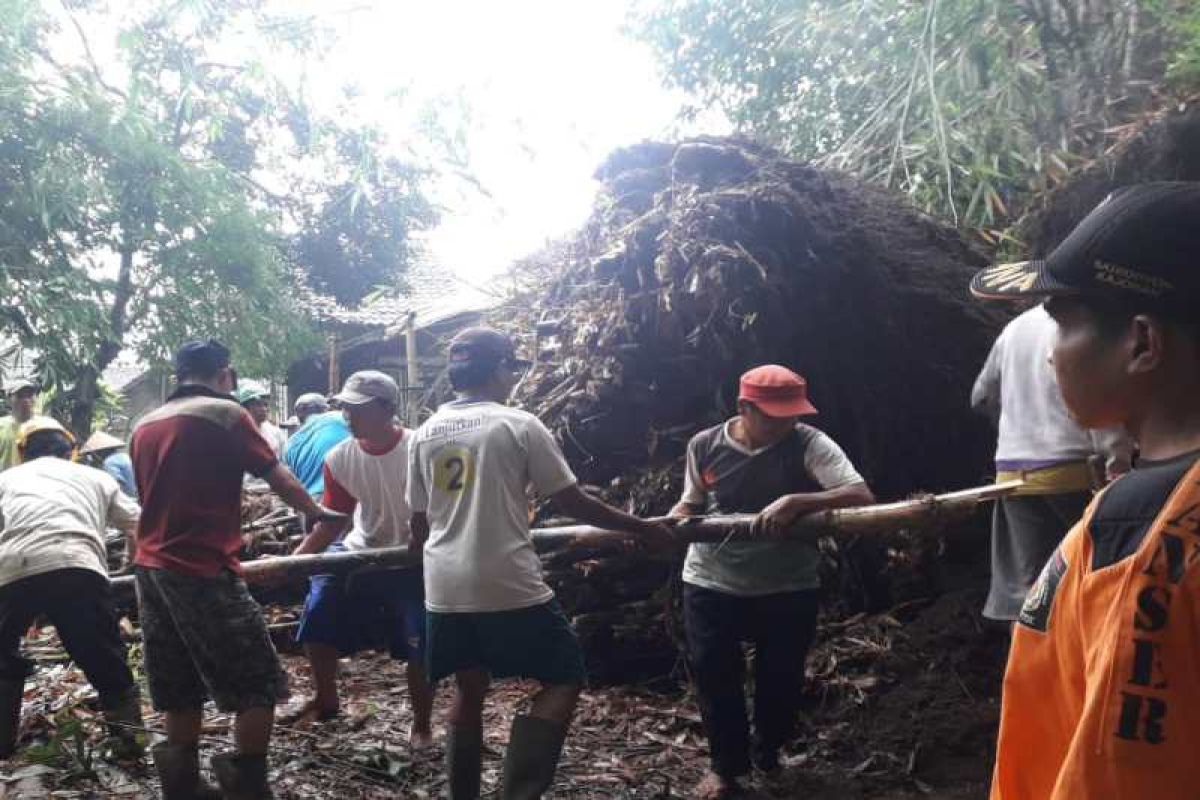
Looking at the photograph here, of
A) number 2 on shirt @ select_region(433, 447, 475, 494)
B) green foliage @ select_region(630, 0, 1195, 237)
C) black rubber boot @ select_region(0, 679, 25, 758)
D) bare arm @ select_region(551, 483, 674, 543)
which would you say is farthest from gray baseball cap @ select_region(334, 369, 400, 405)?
green foliage @ select_region(630, 0, 1195, 237)

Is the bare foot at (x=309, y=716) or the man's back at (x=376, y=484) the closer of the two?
the man's back at (x=376, y=484)

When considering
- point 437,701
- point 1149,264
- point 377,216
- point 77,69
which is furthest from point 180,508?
point 377,216

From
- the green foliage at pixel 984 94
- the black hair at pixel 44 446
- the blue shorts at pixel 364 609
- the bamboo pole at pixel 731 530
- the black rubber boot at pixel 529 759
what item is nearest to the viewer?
the black rubber boot at pixel 529 759

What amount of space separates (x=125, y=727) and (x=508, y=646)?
2.53 metres

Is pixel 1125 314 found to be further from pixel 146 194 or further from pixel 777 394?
pixel 146 194

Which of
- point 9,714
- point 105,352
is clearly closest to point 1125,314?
point 9,714

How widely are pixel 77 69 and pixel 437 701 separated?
10366 mm

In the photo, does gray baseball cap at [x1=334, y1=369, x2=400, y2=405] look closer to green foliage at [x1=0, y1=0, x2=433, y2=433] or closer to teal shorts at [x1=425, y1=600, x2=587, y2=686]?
teal shorts at [x1=425, y1=600, x2=587, y2=686]

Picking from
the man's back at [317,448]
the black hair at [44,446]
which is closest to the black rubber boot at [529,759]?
the man's back at [317,448]

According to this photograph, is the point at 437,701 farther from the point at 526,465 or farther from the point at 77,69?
the point at 77,69

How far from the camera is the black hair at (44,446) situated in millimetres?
5461

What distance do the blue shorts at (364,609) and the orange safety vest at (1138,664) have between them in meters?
4.18

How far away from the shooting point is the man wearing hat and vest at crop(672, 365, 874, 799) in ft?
13.4

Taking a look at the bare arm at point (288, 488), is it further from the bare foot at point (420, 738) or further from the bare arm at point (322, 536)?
the bare foot at point (420, 738)
